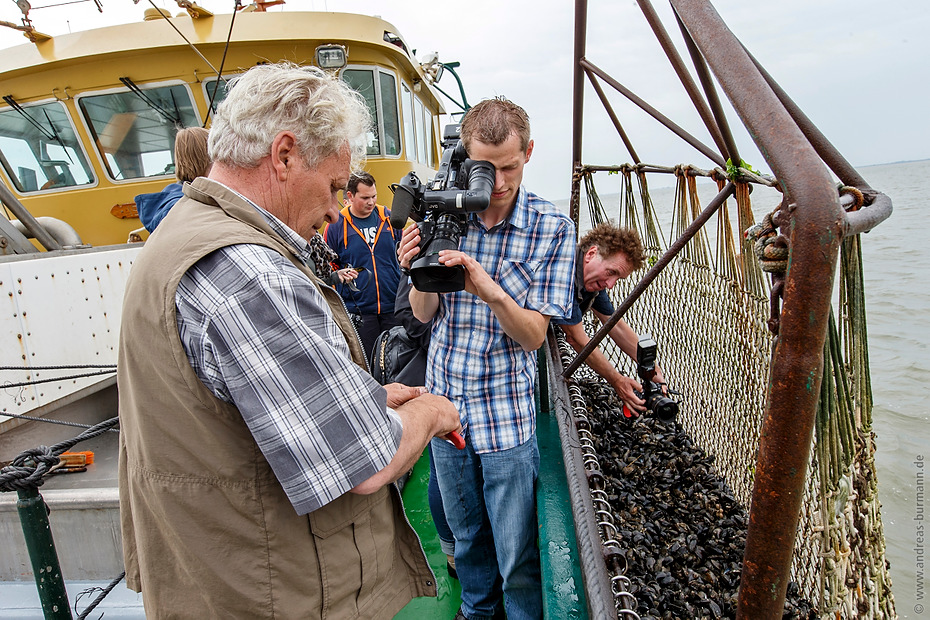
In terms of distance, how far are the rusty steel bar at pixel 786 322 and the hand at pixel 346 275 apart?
301cm

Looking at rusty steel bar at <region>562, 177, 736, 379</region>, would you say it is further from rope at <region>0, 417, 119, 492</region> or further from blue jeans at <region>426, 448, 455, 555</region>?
rope at <region>0, 417, 119, 492</region>

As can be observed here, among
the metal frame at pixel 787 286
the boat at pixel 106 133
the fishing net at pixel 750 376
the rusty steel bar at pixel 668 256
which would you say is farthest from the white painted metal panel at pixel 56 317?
the metal frame at pixel 787 286

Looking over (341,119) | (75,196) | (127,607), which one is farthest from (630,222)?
(75,196)

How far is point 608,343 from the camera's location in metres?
4.52

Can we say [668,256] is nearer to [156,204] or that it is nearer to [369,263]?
[369,263]

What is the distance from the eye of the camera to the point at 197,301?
1.05m

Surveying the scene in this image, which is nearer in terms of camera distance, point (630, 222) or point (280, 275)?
point (280, 275)

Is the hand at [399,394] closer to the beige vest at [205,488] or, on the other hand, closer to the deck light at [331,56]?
the beige vest at [205,488]

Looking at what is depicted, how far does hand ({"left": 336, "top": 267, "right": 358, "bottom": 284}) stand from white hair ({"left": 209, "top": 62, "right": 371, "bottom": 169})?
251cm

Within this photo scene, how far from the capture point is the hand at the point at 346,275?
12.5ft

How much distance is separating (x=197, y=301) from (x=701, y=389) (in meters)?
3.42

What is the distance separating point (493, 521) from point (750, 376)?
134 centimetres

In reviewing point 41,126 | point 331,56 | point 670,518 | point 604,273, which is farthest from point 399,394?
point 41,126

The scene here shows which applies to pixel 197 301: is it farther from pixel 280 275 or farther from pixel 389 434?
pixel 389 434
